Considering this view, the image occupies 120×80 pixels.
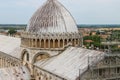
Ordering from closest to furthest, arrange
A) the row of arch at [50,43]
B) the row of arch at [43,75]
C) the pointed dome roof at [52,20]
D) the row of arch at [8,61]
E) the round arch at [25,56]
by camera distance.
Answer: the row of arch at [43,75] → the row of arch at [50,43] → the pointed dome roof at [52,20] → the round arch at [25,56] → the row of arch at [8,61]

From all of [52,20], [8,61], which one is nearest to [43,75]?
[52,20]

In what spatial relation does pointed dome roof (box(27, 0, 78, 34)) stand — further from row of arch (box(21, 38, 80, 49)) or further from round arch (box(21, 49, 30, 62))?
round arch (box(21, 49, 30, 62))

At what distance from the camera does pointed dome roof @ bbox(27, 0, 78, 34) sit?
4616 centimetres

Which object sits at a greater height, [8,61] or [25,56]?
[25,56]

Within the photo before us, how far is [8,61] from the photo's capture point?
59312mm

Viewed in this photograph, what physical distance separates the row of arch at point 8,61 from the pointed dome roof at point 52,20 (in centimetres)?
806

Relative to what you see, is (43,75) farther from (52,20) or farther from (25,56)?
(52,20)

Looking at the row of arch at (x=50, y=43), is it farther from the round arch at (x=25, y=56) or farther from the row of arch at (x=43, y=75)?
the row of arch at (x=43, y=75)

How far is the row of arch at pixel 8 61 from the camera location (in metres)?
53.6

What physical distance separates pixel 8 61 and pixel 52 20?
17.1 m

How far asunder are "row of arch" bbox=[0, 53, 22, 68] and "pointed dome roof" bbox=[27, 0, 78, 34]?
8059mm

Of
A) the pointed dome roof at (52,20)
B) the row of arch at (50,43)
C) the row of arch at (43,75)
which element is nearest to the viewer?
the row of arch at (43,75)

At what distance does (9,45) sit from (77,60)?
32078mm

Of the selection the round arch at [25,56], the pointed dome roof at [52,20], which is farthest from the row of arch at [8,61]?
the pointed dome roof at [52,20]
